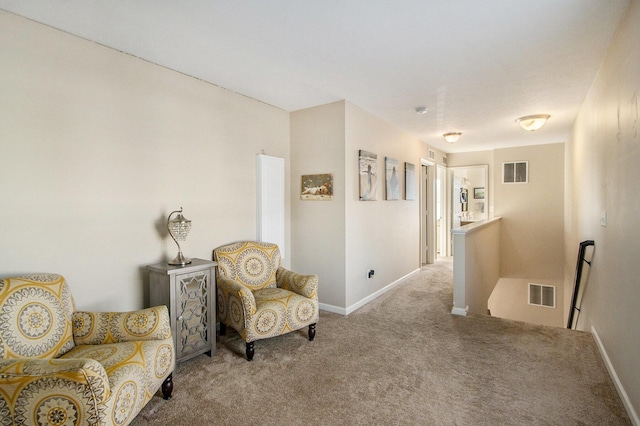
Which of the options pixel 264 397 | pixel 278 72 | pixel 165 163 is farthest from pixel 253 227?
pixel 264 397

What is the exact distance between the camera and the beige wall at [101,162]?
203 cm

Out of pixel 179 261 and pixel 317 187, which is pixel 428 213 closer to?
pixel 317 187

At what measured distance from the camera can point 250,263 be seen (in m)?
3.21

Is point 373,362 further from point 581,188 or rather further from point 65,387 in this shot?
point 581,188

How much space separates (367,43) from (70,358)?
2.73 metres

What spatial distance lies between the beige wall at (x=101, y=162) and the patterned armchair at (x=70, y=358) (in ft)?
1.27

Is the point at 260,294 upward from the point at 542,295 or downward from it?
upward

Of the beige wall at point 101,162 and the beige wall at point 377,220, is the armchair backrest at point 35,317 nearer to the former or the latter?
the beige wall at point 101,162

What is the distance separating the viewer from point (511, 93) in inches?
134

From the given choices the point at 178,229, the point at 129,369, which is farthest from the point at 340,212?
the point at 129,369

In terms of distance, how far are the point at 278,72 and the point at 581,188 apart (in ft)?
12.9

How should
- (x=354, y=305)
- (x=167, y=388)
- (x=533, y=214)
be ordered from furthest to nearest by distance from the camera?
(x=533, y=214) → (x=354, y=305) → (x=167, y=388)

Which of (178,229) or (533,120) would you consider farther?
(533,120)

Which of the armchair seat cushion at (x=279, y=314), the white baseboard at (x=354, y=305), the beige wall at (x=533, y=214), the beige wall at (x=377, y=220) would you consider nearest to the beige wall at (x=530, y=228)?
the beige wall at (x=533, y=214)
